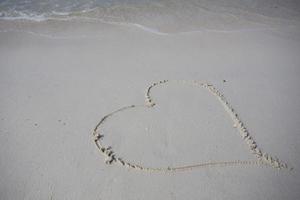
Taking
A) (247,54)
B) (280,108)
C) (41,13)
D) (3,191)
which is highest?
(41,13)

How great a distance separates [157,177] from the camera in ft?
10.2

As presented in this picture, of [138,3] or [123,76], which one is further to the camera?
[138,3]

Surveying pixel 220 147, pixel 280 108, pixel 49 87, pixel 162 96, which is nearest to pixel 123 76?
pixel 162 96

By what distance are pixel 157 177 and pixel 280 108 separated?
210cm

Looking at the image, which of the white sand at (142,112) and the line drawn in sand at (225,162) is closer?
the white sand at (142,112)

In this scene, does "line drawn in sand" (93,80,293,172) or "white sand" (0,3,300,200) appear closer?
"white sand" (0,3,300,200)

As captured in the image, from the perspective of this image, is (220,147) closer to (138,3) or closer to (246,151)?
(246,151)

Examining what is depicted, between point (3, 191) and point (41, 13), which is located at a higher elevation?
point (41, 13)

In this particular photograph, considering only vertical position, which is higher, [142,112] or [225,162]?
[142,112]

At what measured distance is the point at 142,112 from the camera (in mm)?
3953

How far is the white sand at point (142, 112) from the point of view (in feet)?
9.99

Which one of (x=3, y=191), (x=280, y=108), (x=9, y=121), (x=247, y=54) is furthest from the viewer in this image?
(x=247, y=54)

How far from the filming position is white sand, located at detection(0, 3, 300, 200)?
304 centimetres

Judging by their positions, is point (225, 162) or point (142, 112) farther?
point (142, 112)
